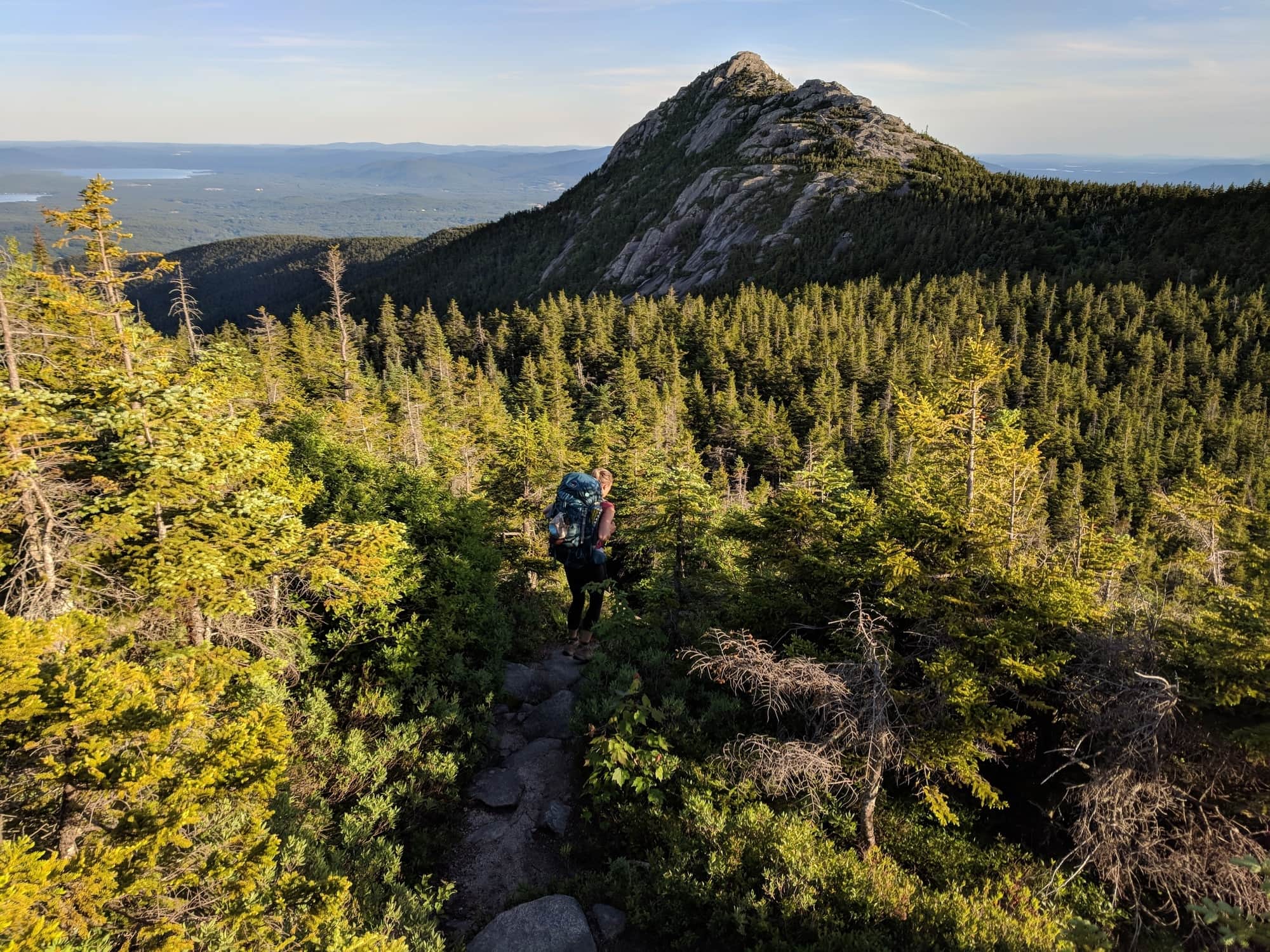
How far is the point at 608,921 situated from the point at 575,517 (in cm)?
720

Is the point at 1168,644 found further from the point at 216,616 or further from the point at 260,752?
the point at 216,616

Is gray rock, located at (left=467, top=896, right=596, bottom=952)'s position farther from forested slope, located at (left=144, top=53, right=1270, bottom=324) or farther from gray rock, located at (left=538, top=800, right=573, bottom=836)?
forested slope, located at (left=144, top=53, right=1270, bottom=324)

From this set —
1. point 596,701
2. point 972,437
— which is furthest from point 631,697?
point 972,437

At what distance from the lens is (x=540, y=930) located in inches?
302

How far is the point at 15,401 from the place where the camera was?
8.16 meters

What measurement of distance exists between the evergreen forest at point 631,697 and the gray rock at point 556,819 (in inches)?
12.3

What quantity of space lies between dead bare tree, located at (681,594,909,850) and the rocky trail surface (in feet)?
9.52

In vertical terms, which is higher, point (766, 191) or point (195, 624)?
point (766, 191)

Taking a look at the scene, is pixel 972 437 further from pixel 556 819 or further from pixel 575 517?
pixel 556 819

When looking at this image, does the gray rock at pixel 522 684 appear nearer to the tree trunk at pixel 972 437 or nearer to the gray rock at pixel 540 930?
the gray rock at pixel 540 930

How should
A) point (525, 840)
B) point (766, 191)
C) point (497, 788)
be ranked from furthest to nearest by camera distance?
point (766, 191) → point (497, 788) → point (525, 840)

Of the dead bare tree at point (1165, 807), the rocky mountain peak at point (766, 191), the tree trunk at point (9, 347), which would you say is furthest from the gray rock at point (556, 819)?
the rocky mountain peak at point (766, 191)

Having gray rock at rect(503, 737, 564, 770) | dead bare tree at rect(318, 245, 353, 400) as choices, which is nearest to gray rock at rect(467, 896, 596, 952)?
gray rock at rect(503, 737, 564, 770)

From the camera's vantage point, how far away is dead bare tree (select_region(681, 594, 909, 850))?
7.91 m
